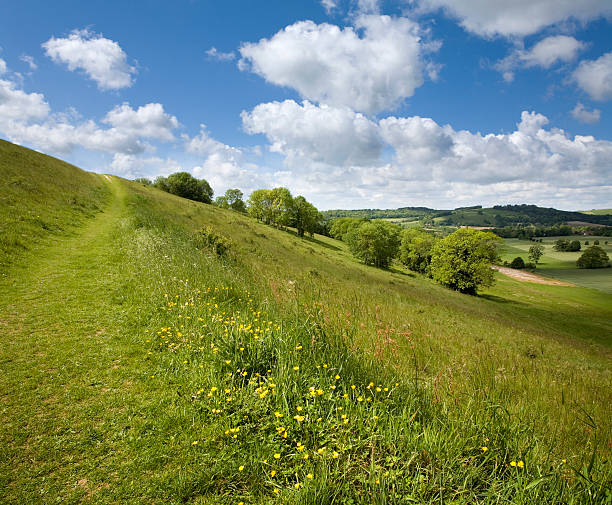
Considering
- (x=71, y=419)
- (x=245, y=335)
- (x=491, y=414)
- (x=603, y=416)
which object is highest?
(x=245, y=335)

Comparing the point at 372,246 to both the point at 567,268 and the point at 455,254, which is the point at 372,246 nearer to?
the point at 455,254

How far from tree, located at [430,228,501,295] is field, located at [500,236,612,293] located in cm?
517

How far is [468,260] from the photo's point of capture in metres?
49.4

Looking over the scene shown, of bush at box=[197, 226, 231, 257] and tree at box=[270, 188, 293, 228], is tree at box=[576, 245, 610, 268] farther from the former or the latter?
bush at box=[197, 226, 231, 257]

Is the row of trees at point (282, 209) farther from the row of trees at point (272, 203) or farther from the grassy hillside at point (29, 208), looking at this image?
the grassy hillside at point (29, 208)

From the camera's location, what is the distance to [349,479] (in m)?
3.00

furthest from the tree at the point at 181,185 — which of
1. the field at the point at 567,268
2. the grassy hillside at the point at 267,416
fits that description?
the field at the point at 567,268

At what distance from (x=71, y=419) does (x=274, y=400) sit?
122 inches

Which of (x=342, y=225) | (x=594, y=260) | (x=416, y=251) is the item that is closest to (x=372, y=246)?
(x=416, y=251)

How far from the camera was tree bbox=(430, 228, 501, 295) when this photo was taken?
4819cm

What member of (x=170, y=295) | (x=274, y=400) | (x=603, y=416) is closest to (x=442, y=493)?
(x=274, y=400)

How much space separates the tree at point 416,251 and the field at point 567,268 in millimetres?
17898

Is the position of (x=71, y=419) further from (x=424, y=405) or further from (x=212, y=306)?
(x=424, y=405)

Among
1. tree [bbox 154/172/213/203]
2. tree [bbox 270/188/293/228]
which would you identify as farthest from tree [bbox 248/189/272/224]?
tree [bbox 154/172/213/203]
